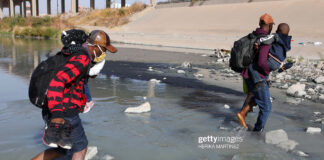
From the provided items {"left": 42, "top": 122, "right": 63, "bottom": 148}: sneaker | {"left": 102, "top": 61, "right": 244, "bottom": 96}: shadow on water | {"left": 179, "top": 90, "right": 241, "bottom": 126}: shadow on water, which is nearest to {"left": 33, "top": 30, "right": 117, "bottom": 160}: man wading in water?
{"left": 42, "top": 122, "right": 63, "bottom": 148}: sneaker

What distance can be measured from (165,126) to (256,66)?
1.50 m

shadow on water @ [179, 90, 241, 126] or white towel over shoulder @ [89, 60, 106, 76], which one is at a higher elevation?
white towel over shoulder @ [89, 60, 106, 76]

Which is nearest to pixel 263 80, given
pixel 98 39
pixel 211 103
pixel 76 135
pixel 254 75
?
pixel 254 75

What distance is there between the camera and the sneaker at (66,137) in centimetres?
230

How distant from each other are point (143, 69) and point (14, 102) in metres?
5.25

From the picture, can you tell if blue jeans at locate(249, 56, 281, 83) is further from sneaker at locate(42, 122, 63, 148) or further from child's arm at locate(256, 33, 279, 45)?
sneaker at locate(42, 122, 63, 148)

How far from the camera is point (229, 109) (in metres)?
5.40

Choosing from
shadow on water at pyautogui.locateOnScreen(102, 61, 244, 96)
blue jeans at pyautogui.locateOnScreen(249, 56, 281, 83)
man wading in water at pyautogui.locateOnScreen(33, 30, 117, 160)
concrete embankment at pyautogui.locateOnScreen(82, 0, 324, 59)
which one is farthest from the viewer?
concrete embankment at pyautogui.locateOnScreen(82, 0, 324, 59)

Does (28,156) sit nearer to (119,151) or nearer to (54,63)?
(119,151)

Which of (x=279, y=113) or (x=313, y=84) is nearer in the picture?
(x=279, y=113)

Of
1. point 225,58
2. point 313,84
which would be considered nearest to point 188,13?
point 225,58

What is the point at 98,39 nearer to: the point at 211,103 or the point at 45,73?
the point at 45,73

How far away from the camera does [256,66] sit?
390cm

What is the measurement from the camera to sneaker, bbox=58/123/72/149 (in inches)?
90.6
